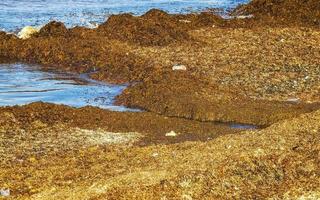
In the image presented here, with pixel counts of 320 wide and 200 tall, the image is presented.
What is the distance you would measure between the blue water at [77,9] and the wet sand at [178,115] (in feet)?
16.6

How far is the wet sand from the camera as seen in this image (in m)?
8.07

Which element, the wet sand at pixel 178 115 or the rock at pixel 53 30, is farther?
the rock at pixel 53 30

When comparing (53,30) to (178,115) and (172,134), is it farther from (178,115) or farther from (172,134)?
(172,134)

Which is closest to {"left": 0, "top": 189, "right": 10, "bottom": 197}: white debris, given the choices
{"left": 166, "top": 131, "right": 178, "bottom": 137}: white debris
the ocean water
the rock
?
{"left": 166, "top": 131, "right": 178, "bottom": 137}: white debris

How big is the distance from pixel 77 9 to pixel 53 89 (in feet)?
52.5

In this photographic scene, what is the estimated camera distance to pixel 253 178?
8.06 metres

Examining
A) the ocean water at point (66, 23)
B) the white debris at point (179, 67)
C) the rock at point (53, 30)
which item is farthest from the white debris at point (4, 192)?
the rock at point (53, 30)

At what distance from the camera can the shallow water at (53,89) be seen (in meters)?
14.5

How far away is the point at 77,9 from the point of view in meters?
31.2

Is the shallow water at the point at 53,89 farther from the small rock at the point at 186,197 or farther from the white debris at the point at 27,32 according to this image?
the small rock at the point at 186,197

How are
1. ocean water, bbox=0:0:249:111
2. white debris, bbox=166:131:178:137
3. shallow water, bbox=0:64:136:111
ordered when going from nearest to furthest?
1. white debris, bbox=166:131:178:137
2. shallow water, bbox=0:64:136:111
3. ocean water, bbox=0:0:249:111

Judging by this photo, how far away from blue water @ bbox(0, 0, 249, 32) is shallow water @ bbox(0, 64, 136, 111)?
782cm

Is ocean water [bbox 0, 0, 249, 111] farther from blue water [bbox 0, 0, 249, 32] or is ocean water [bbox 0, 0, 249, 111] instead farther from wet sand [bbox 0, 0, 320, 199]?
wet sand [bbox 0, 0, 320, 199]

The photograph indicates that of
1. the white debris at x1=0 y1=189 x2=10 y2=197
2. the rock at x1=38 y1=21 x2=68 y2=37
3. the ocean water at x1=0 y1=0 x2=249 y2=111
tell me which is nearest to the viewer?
the white debris at x1=0 y1=189 x2=10 y2=197
